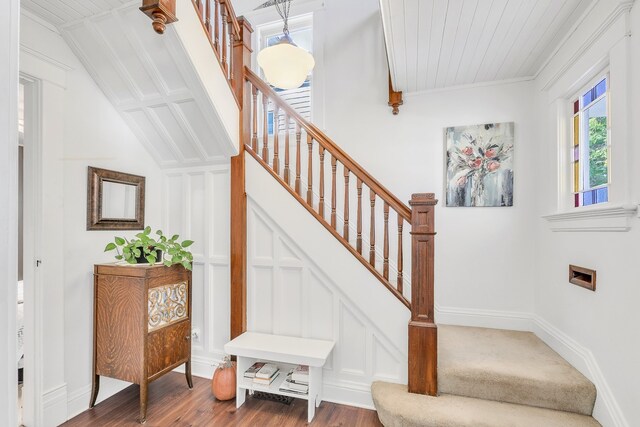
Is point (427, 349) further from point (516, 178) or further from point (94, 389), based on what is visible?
point (94, 389)

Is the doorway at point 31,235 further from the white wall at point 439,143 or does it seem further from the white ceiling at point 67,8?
the white wall at point 439,143

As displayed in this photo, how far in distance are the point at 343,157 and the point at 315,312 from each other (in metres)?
1.27

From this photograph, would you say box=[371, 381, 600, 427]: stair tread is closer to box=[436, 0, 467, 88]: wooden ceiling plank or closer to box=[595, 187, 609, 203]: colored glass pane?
box=[595, 187, 609, 203]: colored glass pane

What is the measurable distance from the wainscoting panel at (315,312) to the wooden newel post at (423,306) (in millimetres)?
150

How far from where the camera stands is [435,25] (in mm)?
2127

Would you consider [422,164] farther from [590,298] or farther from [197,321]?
[197,321]

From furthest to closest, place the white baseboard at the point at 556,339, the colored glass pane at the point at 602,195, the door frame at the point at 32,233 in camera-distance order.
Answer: the door frame at the point at 32,233 → the colored glass pane at the point at 602,195 → the white baseboard at the point at 556,339

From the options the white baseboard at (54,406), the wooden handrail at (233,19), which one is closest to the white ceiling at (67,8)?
the wooden handrail at (233,19)

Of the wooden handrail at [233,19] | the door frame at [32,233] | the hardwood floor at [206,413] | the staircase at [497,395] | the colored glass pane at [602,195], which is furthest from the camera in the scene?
the wooden handrail at [233,19]

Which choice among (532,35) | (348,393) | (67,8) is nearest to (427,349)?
(348,393)

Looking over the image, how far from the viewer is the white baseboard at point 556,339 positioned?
1807mm

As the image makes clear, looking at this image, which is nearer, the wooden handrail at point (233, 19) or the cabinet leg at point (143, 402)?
the cabinet leg at point (143, 402)

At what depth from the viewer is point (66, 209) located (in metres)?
2.32

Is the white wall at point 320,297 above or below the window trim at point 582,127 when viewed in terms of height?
below
